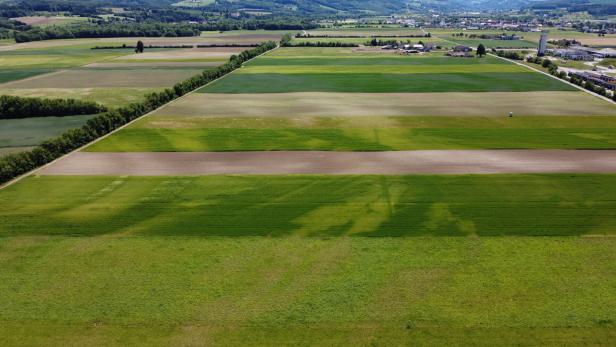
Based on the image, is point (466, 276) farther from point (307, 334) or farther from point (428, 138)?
point (428, 138)

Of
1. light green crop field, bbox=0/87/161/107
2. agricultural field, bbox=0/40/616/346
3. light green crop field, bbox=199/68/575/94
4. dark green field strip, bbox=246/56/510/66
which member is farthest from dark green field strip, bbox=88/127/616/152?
dark green field strip, bbox=246/56/510/66

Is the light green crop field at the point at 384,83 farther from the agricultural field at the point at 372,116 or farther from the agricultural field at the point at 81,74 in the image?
the agricultural field at the point at 81,74

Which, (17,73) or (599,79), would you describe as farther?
(17,73)

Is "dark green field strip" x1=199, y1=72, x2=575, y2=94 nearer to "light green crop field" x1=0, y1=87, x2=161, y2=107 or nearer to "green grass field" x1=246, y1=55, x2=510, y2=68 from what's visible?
"light green crop field" x1=0, y1=87, x2=161, y2=107

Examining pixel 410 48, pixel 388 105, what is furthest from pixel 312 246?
pixel 410 48

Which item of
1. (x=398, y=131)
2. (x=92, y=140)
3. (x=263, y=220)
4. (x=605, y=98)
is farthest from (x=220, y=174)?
(x=605, y=98)

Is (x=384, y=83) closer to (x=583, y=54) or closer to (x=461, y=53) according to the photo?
(x=461, y=53)
